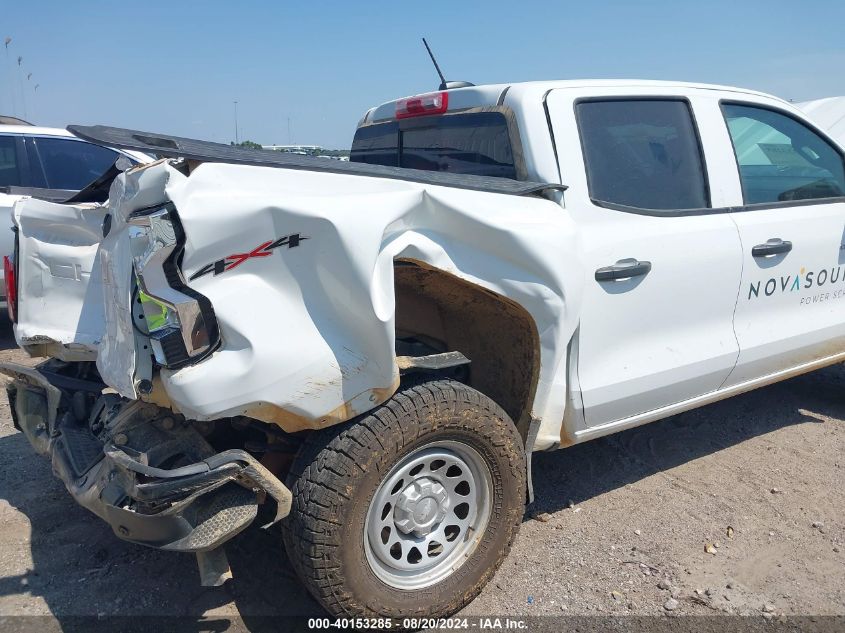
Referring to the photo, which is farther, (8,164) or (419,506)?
(8,164)

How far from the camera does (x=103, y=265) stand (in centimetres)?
262

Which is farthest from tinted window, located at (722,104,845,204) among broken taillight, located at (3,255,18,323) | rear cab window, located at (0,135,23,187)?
rear cab window, located at (0,135,23,187)

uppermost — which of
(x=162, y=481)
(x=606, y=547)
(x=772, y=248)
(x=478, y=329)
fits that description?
(x=772, y=248)

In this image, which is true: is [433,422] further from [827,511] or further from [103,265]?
[827,511]

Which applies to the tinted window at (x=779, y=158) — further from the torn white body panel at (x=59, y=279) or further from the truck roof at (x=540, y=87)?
the torn white body panel at (x=59, y=279)

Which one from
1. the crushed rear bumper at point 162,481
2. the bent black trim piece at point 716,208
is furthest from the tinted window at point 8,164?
the bent black trim piece at point 716,208

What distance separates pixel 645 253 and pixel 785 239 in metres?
1.09

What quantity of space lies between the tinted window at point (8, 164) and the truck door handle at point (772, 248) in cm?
624

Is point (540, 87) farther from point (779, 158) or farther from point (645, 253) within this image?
point (779, 158)

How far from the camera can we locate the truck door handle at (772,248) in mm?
3604

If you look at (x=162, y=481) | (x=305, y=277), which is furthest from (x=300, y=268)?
(x=162, y=481)

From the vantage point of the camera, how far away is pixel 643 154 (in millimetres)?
3387

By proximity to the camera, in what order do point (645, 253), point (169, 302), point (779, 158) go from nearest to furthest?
point (169, 302) < point (645, 253) < point (779, 158)

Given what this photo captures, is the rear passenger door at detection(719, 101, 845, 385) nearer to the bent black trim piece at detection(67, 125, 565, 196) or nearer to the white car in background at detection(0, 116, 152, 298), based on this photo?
the bent black trim piece at detection(67, 125, 565, 196)
